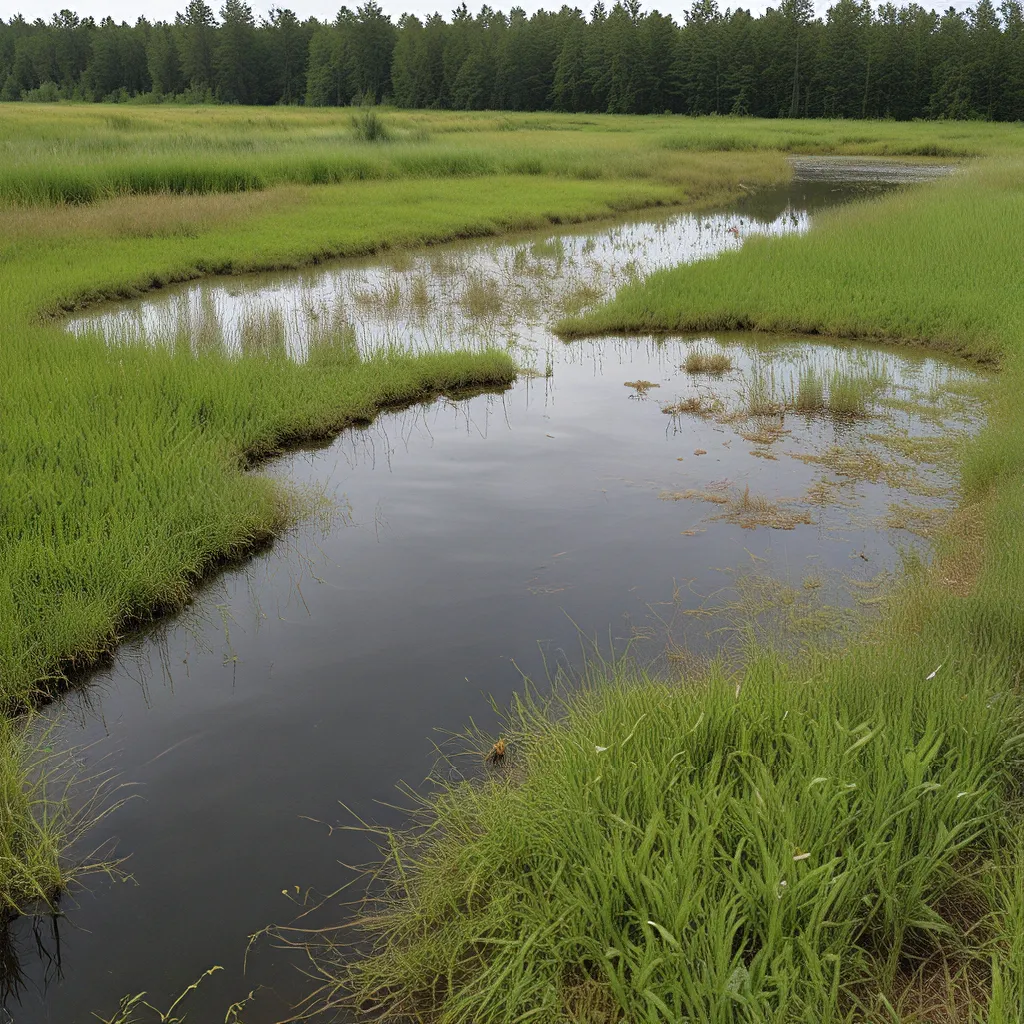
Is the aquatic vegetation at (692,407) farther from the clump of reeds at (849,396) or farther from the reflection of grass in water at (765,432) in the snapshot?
the clump of reeds at (849,396)

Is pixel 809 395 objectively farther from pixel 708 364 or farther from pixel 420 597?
pixel 420 597

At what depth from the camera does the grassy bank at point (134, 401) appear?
501 cm

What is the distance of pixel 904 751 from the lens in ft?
10.5

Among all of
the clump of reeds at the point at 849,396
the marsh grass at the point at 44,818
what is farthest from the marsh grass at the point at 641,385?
the marsh grass at the point at 44,818

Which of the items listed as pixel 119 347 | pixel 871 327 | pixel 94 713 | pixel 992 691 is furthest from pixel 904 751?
pixel 871 327

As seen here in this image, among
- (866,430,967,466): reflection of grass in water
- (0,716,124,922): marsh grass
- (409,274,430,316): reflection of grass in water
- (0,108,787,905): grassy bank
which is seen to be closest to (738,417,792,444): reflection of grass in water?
(866,430,967,466): reflection of grass in water

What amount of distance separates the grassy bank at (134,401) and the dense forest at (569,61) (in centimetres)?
5318

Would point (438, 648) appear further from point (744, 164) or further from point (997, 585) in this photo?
point (744, 164)

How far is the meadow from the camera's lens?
270cm

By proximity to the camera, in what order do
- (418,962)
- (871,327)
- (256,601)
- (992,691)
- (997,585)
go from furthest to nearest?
1. (871,327)
2. (256,601)
3. (997,585)
4. (992,691)
5. (418,962)

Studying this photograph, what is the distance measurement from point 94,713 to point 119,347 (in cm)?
564

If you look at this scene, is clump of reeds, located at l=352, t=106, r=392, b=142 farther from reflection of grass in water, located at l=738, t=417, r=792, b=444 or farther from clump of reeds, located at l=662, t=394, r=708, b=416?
reflection of grass in water, located at l=738, t=417, r=792, b=444

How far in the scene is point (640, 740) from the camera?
346 cm

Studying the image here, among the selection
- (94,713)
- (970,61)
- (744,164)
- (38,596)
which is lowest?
(94,713)
